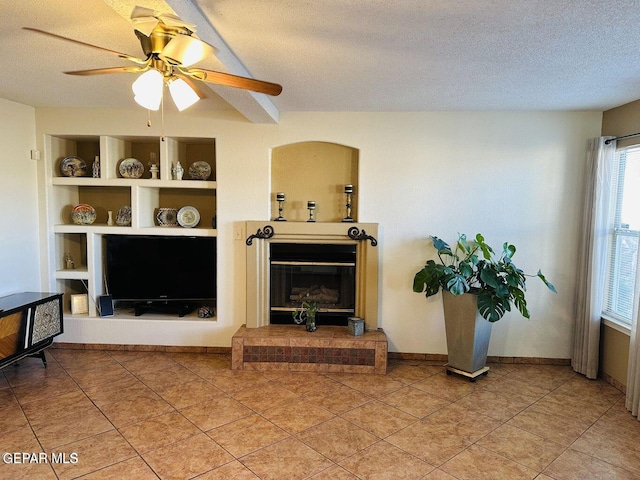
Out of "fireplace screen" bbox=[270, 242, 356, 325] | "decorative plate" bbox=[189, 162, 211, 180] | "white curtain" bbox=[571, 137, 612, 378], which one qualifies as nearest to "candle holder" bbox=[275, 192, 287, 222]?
"fireplace screen" bbox=[270, 242, 356, 325]

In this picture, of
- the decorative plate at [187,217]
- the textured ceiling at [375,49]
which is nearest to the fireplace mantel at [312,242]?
the decorative plate at [187,217]

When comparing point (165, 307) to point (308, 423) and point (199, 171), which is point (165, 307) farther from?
point (308, 423)

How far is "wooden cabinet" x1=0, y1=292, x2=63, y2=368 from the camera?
3492 mm

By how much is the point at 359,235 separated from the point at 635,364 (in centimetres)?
239

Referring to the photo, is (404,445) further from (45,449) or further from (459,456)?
(45,449)

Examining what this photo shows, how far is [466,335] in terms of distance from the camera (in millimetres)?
3809

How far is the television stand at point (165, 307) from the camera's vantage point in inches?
179

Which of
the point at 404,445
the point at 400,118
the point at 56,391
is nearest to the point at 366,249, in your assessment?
the point at 400,118

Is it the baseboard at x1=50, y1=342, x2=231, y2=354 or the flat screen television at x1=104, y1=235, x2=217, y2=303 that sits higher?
the flat screen television at x1=104, y1=235, x2=217, y2=303

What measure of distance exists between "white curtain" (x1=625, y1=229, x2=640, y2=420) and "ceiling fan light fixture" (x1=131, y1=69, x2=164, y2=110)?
11.3 ft

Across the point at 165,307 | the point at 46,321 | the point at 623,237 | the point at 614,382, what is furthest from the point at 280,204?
the point at 614,382

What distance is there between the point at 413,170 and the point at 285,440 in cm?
264

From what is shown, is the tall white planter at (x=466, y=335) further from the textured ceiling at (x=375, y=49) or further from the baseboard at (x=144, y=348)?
the baseboard at (x=144, y=348)

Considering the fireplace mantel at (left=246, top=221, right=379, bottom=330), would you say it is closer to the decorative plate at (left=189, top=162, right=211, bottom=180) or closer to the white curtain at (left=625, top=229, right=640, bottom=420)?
the decorative plate at (left=189, top=162, right=211, bottom=180)
